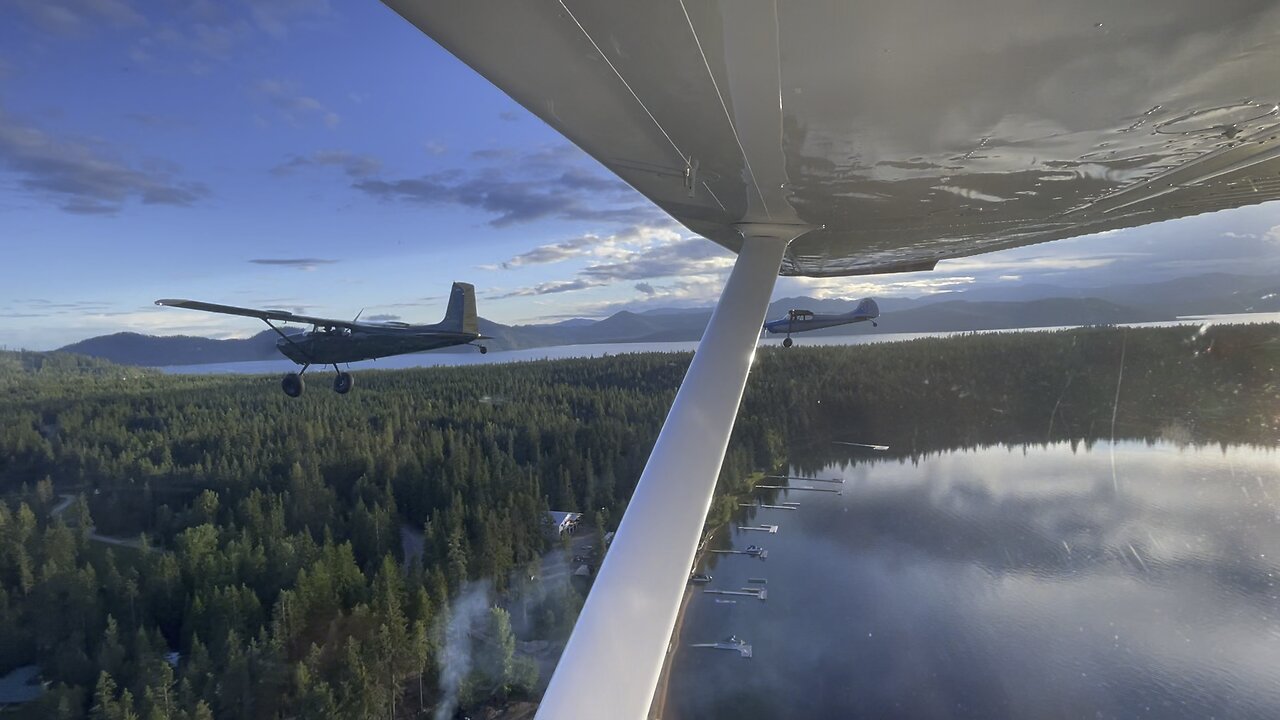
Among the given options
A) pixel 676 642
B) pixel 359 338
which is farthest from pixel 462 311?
pixel 676 642

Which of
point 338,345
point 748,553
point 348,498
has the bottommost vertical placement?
point 748,553

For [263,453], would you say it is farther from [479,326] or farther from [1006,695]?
[1006,695]

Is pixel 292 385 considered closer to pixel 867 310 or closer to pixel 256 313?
pixel 256 313

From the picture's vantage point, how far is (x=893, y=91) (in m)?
0.57

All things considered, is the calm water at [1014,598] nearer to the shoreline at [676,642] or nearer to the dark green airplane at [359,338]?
the shoreline at [676,642]

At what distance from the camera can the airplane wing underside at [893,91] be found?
454 millimetres

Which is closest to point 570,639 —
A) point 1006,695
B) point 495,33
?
point 495,33

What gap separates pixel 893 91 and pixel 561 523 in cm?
932

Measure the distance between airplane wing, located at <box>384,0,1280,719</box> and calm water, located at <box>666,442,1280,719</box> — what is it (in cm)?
733

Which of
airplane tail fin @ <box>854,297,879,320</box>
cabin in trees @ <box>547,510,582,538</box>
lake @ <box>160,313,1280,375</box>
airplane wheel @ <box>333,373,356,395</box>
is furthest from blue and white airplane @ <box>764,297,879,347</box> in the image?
airplane wheel @ <box>333,373,356,395</box>

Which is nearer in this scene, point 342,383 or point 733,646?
point 342,383

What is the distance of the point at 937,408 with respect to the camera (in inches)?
587

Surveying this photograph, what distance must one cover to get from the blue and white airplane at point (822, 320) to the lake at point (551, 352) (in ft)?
0.88

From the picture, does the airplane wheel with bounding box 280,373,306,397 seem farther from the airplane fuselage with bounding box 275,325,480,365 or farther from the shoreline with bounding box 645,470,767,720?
the shoreline with bounding box 645,470,767,720
